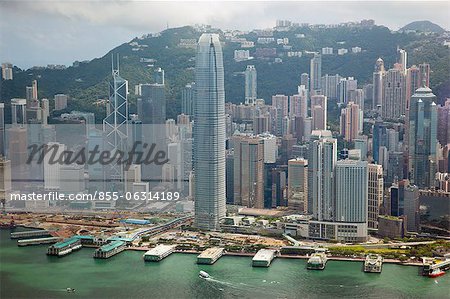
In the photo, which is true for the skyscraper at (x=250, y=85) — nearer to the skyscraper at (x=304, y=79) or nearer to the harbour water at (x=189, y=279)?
the skyscraper at (x=304, y=79)

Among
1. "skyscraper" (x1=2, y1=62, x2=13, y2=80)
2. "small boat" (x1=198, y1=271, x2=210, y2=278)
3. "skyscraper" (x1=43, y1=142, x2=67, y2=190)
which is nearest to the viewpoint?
"small boat" (x1=198, y1=271, x2=210, y2=278)

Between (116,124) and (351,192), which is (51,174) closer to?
(116,124)

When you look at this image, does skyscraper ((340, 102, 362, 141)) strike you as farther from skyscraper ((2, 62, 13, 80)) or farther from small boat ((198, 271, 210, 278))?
small boat ((198, 271, 210, 278))

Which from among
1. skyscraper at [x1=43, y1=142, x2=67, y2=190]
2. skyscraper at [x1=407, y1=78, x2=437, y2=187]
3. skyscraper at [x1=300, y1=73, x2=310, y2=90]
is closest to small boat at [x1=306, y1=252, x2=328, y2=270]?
skyscraper at [x1=407, y1=78, x2=437, y2=187]

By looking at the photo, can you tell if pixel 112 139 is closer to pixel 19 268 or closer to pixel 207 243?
pixel 207 243

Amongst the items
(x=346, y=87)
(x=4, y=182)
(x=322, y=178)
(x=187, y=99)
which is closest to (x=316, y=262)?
(x=322, y=178)

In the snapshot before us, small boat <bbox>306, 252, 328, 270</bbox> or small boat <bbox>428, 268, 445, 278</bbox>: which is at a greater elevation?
small boat <bbox>306, 252, 328, 270</bbox>

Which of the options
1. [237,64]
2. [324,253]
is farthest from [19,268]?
[237,64]
